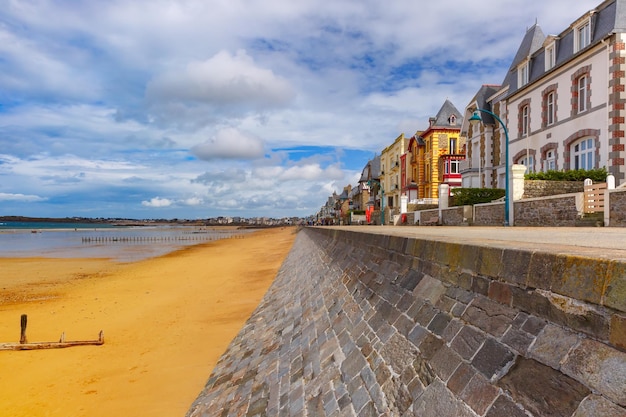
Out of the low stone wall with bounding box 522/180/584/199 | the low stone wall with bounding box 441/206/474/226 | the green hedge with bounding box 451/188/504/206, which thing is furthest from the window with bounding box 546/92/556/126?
the low stone wall with bounding box 441/206/474/226

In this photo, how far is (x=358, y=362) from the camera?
4.22 m

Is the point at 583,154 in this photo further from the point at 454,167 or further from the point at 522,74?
the point at 454,167

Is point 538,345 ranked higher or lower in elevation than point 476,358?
higher

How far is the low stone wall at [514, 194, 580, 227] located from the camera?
1470 cm

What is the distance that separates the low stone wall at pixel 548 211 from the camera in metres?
14.7

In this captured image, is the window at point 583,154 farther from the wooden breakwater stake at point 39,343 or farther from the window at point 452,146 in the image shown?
the window at point 452,146

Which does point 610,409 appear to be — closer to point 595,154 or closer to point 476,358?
point 476,358

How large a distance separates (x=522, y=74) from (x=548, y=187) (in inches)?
512

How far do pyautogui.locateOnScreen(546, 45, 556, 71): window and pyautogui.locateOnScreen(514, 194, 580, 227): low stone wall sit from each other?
1219cm

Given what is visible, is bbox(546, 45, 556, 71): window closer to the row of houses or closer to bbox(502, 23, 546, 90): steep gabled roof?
the row of houses

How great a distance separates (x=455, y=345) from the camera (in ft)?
10.1

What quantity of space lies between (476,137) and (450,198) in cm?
1211

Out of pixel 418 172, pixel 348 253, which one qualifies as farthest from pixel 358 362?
pixel 418 172

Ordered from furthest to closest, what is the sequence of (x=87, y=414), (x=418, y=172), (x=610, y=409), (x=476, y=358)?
(x=418, y=172)
(x=87, y=414)
(x=476, y=358)
(x=610, y=409)
